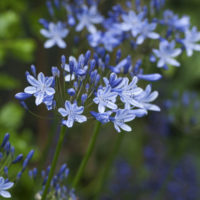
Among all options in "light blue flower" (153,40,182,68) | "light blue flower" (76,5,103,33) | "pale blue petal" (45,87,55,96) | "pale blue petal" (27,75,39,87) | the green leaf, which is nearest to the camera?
"pale blue petal" (45,87,55,96)

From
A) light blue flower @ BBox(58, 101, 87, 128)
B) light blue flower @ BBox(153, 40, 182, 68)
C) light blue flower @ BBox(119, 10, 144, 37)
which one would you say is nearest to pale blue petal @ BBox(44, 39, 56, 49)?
light blue flower @ BBox(119, 10, 144, 37)

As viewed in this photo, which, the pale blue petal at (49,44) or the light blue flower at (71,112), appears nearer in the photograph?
the light blue flower at (71,112)

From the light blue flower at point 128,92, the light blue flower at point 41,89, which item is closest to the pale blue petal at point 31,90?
the light blue flower at point 41,89

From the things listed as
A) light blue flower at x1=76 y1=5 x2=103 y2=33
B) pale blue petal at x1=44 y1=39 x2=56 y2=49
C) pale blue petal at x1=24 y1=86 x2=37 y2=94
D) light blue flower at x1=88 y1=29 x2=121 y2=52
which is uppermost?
light blue flower at x1=76 y1=5 x2=103 y2=33

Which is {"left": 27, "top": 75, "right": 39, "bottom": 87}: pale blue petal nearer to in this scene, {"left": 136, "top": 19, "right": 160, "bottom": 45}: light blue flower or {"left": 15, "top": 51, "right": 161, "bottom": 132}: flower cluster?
{"left": 15, "top": 51, "right": 161, "bottom": 132}: flower cluster

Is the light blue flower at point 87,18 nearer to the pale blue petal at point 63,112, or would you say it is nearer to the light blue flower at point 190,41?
the light blue flower at point 190,41

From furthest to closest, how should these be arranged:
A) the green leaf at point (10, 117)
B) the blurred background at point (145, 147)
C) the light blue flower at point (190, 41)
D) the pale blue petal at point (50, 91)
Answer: the green leaf at point (10, 117), the blurred background at point (145, 147), the light blue flower at point (190, 41), the pale blue petal at point (50, 91)

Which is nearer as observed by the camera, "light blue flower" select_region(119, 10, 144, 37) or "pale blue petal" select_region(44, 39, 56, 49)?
"light blue flower" select_region(119, 10, 144, 37)

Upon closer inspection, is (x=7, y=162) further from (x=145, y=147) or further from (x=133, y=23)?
(x=145, y=147)

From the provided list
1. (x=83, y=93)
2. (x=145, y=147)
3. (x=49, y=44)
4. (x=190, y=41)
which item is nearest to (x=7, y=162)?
(x=83, y=93)
